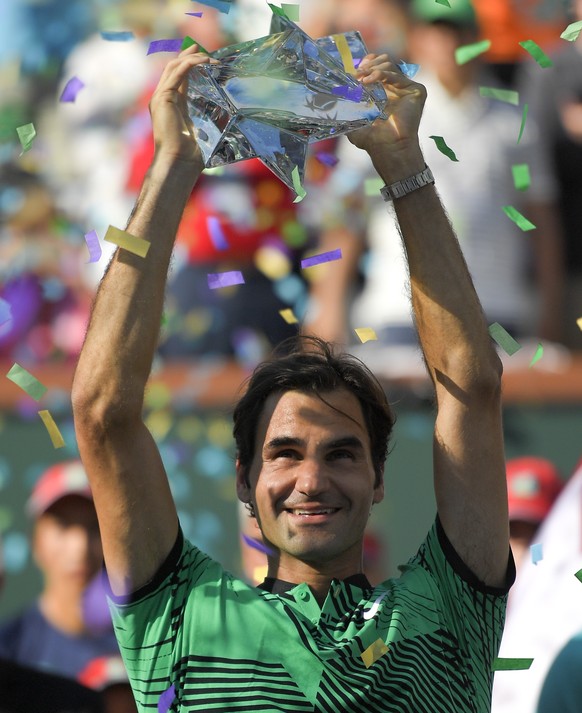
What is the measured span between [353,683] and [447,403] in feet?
1.98

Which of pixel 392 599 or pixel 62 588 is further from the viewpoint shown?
pixel 62 588

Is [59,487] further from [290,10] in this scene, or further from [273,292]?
[290,10]

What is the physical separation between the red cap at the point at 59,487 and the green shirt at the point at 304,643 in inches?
91.6

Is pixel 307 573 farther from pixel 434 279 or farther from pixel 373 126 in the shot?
pixel 373 126

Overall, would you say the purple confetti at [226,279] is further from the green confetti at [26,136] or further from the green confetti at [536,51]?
the green confetti at [536,51]

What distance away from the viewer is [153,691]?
2580mm

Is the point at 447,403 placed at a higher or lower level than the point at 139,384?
lower

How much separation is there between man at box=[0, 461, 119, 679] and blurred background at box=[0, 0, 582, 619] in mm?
Result: 466

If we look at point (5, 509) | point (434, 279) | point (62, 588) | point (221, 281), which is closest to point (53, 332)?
point (5, 509)

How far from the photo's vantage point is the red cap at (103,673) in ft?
14.2

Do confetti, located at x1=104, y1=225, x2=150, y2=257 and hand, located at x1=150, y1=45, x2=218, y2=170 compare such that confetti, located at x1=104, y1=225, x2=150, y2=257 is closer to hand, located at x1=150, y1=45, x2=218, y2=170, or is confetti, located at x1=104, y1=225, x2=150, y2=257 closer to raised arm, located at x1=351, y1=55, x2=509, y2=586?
hand, located at x1=150, y1=45, x2=218, y2=170

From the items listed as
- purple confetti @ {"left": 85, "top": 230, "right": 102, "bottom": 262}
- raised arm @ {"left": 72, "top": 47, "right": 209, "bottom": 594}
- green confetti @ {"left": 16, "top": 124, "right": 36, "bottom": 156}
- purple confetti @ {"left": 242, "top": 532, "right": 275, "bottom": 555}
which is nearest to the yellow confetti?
purple confetti @ {"left": 242, "top": 532, "right": 275, "bottom": 555}

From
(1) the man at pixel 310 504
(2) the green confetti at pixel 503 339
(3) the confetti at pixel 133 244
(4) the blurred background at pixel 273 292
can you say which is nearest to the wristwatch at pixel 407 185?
(1) the man at pixel 310 504

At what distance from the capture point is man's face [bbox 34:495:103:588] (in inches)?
196
